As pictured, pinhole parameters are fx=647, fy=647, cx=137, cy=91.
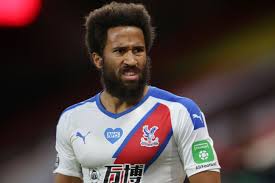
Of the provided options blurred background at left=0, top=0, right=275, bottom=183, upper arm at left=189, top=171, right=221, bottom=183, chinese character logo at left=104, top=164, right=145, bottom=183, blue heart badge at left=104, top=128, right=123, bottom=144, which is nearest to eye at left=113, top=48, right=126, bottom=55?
blue heart badge at left=104, top=128, right=123, bottom=144

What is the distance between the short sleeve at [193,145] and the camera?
9.58ft

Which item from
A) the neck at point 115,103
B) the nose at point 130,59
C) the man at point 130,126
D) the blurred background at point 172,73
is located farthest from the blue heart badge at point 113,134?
the blurred background at point 172,73

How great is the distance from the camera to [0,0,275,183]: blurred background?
593cm

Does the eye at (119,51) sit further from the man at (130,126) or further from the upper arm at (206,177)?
the upper arm at (206,177)

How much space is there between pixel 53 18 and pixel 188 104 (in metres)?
3.42

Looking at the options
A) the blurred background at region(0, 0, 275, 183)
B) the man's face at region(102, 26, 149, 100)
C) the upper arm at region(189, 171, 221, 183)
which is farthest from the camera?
the blurred background at region(0, 0, 275, 183)

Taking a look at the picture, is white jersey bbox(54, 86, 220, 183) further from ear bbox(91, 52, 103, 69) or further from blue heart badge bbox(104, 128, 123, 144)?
ear bbox(91, 52, 103, 69)

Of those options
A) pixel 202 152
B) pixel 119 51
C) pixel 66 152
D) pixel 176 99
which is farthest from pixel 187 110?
Answer: pixel 66 152

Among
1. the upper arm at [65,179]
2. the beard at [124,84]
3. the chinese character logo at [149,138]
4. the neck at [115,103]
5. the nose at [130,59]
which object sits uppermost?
the nose at [130,59]

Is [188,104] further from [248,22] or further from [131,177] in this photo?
[248,22]

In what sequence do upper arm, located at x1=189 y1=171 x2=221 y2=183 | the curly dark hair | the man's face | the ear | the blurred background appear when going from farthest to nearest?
the blurred background, the ear, the curly dark hair, the man's face, upper arm, located at x1=189 y1=171 x2=221 y2=183

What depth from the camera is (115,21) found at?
10.3 ft

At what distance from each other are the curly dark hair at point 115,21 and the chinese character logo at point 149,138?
435 mm

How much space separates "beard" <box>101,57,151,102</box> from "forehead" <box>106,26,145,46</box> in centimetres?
12
